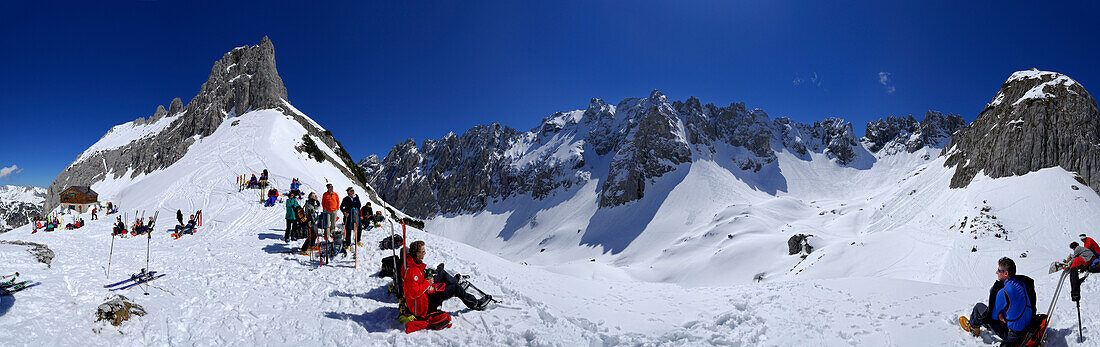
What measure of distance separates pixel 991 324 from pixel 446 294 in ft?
33.6

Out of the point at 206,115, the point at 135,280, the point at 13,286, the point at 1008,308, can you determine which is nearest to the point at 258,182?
the point at 135,280

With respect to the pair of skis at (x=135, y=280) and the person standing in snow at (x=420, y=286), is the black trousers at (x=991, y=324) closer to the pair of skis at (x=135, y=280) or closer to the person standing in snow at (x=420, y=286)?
the person standing in snow at (x=420, y=286)

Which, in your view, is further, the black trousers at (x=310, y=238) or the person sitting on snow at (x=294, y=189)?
the person sitting on snow at (x=294, y=189)

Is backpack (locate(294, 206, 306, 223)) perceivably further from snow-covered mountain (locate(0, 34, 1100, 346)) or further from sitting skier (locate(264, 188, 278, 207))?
sitting skier (locate(264, 188, 278, 207))

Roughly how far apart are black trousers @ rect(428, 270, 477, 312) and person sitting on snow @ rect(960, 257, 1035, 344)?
9798 mm

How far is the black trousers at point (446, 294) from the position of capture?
8.40 meters

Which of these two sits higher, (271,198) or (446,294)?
(271,198)

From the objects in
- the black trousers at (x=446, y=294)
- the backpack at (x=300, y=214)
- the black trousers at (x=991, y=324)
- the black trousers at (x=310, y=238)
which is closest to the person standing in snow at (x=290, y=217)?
the backpack at (x=300, y=214)

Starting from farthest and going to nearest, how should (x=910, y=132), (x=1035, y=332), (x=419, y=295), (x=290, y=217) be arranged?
(x=910, y=132) → (x=290, y=217) → (x=419, y=295) → (x=1035, y=332)

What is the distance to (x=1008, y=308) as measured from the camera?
707cm

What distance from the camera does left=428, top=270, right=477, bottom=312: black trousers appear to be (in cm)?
840

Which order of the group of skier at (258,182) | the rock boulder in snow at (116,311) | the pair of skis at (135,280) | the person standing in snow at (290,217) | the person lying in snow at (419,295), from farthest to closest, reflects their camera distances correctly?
the group of skier at (258,182), the person standing in snow at (290,217), the pair of skis at (135,280), the person lying in snow at (419,295), the rock boulder in snow at (116,311)

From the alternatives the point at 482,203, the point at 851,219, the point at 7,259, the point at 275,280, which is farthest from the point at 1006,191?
the point at 482,203

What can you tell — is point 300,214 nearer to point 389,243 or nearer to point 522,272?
point 389,243
